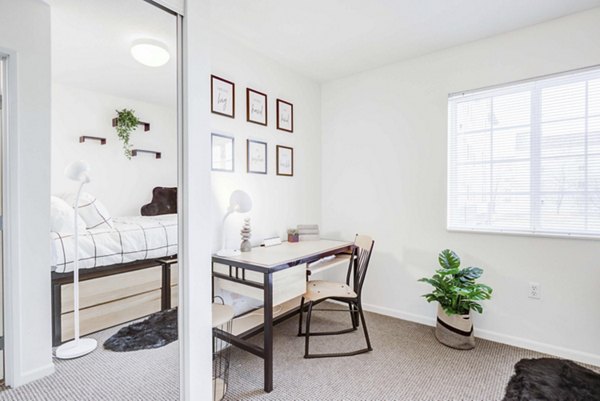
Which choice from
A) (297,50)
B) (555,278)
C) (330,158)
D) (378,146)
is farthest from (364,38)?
(555,278)

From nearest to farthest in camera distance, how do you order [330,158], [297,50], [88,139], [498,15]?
1. [88,139]
2. [498,15]
3. [297,50]
4. [330,158]

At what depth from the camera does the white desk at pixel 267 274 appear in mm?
1843

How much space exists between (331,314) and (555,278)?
1838 mm

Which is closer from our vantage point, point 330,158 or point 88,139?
point 88,139

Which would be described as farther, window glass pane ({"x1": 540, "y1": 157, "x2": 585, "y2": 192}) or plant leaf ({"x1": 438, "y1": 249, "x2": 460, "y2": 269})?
plant leaf ({"x1": 438, "y1": 249, "x2": 460, "y2": 269})

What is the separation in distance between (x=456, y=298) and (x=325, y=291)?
1019 millimetres

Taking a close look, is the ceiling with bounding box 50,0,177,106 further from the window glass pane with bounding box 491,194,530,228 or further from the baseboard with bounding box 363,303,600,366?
the baseboard with bounding box 363,303,600,366

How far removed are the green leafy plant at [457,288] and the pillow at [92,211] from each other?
2281mm

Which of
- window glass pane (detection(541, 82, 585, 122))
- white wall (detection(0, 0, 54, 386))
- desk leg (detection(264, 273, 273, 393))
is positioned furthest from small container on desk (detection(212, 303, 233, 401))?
window glass pane (detection(541, 82, 585, 122))

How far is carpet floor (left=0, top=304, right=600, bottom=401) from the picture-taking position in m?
1.11

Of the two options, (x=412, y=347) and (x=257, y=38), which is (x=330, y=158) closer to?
(x=257, y=38)

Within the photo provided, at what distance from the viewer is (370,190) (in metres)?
3.05

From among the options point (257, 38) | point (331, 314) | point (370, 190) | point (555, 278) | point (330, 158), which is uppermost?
point (257, 38)

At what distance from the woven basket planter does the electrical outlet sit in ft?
1.65
